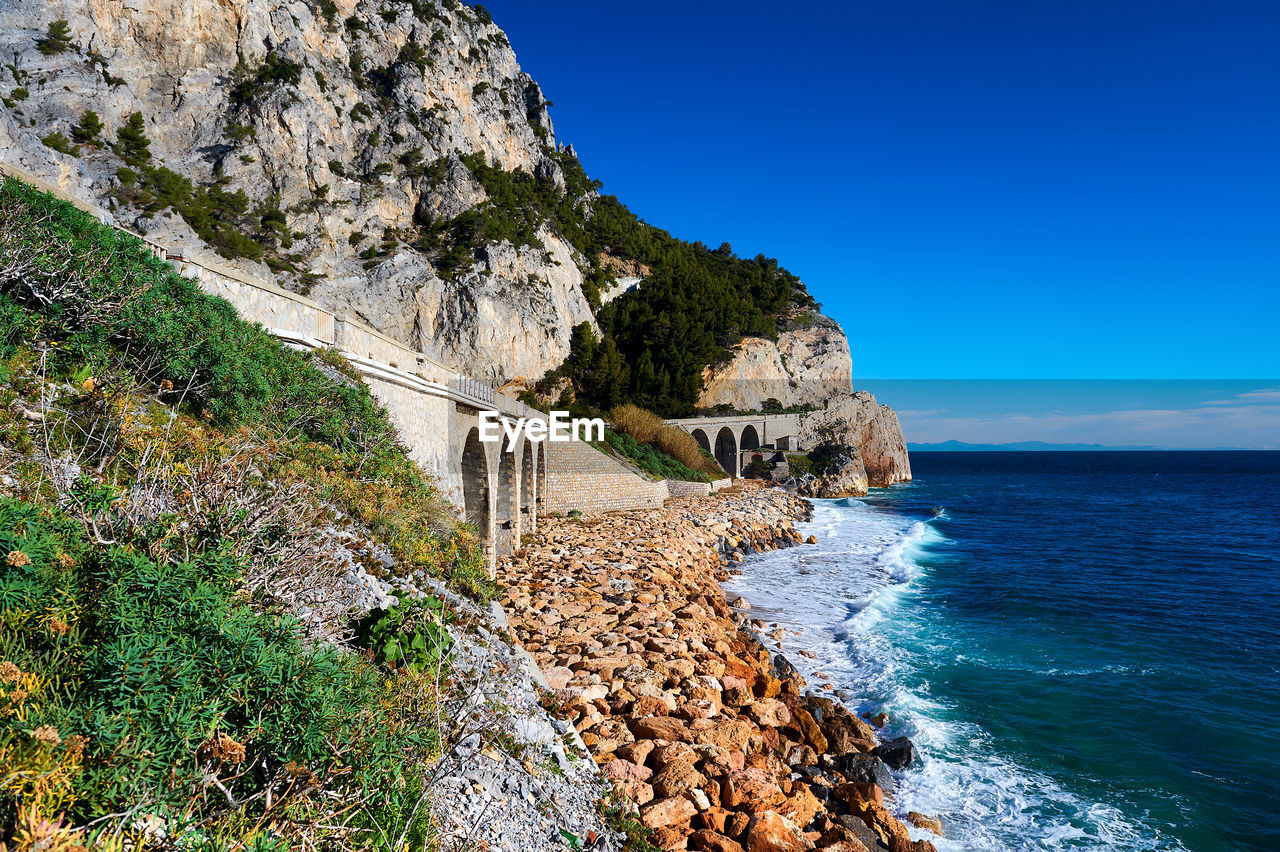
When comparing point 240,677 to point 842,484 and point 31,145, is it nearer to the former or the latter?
point 31,145

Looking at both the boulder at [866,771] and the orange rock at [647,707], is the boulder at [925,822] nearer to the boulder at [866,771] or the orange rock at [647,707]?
the boulder at [866,771]

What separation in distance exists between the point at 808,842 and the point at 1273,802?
8210mm

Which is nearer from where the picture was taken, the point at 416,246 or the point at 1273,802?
the point at 1273,802

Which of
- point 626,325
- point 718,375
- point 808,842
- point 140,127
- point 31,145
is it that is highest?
point 140,127

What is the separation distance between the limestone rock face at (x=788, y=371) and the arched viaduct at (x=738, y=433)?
2.95 metres

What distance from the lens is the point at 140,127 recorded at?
32469mm

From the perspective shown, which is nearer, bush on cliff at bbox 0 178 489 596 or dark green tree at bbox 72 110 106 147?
bush on cliff at bbox 0 178 489 596

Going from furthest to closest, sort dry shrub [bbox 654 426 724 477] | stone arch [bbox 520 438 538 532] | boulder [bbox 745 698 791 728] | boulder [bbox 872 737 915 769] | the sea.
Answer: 1. dry shrub [bbox 654 426 724 477]
2. stone arch [bbox 520 438 538 532]
3. boulder [bbox 745 698 791 728]
4. boulder [bbox 872 737 915 769]
5. the sea

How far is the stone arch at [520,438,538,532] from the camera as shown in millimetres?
22688

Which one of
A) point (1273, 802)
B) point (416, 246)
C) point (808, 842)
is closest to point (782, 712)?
point (808, 842)

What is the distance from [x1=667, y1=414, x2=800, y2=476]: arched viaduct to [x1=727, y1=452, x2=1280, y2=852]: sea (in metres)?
16.6

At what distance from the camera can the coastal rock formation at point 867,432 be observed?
191 feet

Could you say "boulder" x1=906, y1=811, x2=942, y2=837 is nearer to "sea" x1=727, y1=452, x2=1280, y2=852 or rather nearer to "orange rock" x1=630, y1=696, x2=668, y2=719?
"sea" x1=727, y1=452, x2=1280, y2=852

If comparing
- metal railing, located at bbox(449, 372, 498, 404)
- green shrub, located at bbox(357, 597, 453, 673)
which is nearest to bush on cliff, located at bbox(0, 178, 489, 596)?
green shrub, located at bbox(357, 597, 453, 673)
